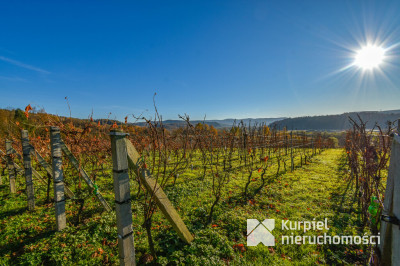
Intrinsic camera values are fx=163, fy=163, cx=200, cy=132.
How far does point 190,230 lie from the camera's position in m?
3.74

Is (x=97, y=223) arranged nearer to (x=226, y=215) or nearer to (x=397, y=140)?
(x=226, y=215)

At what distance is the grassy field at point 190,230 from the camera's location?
2865 mm

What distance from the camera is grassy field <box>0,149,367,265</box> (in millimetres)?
2865

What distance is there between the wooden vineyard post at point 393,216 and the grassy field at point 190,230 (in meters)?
2.08

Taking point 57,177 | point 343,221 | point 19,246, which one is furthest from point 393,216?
point 19,246

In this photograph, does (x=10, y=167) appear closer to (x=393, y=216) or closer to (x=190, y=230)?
(x=190, y=230)

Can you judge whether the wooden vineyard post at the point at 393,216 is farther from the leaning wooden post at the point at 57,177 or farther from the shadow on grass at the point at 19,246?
the shadow on grass at the point at 19,246

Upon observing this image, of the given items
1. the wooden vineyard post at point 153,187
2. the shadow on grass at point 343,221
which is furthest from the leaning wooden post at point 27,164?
the shadow on grass at point 343,221

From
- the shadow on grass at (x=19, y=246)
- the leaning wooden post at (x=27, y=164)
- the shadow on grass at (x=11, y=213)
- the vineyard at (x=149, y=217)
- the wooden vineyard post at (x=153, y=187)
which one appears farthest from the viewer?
the leaning wooden post at (x=27, y=164)

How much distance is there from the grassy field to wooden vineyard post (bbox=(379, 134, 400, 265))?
2078 mm

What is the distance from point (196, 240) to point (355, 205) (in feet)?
19.3

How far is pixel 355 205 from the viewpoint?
18.4ft

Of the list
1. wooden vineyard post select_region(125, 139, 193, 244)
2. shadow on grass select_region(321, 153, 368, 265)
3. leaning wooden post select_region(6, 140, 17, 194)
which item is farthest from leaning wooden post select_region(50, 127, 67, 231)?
shadow on grass select_region(321, 153, 368, 265)

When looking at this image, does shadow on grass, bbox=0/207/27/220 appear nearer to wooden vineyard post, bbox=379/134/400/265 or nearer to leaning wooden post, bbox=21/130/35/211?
leaning wooden post, bbox=21/130/35/211
